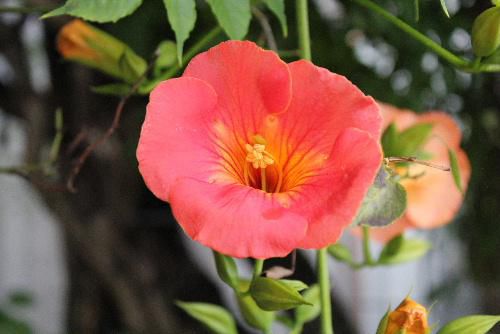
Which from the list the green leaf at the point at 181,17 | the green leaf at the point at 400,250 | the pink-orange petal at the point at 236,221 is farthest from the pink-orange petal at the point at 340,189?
the green leaf at the point at 400,250

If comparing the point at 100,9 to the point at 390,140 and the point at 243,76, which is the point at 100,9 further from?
the point at 390,140

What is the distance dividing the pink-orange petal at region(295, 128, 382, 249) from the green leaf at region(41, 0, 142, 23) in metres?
0.15

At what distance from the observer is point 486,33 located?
16.5 inches

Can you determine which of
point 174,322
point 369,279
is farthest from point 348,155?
point 369,279

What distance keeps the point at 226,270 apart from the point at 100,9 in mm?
163

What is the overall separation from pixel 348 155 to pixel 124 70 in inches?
8.9

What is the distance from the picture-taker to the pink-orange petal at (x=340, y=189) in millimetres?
320

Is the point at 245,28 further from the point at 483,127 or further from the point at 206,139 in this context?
the point at 483,127

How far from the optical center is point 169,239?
4.60 feet

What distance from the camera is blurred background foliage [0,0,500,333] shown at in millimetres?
917

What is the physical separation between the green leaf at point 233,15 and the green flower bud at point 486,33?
5.2 inches

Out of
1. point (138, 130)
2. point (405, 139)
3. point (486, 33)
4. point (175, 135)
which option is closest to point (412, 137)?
point (405, 139)

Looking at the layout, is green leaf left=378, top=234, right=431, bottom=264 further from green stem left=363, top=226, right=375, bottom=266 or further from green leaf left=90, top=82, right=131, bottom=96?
green leaf left=90, top=82, right=131, bottom=96

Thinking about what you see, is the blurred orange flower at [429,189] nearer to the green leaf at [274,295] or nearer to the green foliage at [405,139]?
the green foliage at [405,139]
